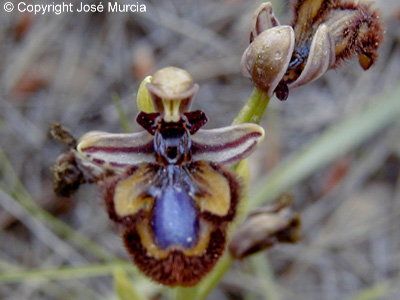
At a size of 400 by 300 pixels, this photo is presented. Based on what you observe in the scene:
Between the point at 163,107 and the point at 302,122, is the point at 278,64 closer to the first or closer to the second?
the point at 163,107

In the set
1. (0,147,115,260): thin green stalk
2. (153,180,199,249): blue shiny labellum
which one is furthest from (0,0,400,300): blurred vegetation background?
(153,180,199,249): blue shiny labellum

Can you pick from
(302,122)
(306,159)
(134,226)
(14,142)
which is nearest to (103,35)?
(14,142)

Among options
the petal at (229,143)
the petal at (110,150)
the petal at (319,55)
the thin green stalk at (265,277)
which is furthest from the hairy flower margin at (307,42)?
the thin green stalk at (265,277)

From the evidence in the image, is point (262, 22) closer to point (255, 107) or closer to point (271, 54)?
point (271, 54)

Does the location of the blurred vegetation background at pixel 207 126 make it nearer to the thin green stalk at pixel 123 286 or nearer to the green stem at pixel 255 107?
the thin green stalk at pixel 123 286

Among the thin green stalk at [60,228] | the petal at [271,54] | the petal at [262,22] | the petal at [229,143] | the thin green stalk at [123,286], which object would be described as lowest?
the thin green stalk at [60,228]
